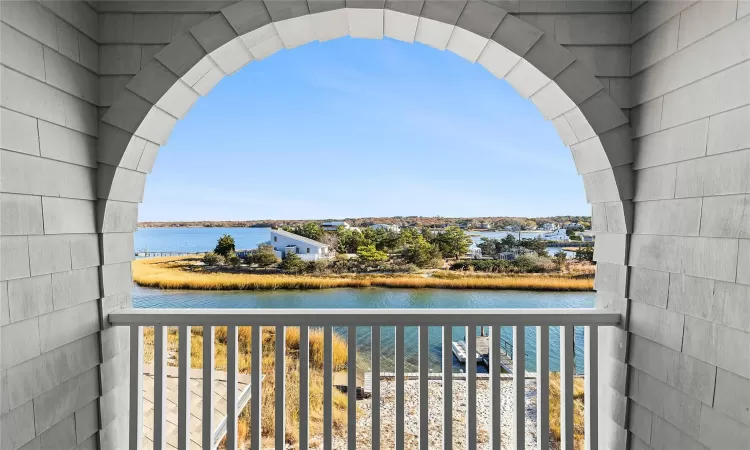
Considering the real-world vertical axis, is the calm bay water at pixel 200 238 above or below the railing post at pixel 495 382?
above

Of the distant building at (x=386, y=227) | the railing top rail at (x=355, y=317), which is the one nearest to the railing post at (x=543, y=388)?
the railing top rail at (x=355, y=317)

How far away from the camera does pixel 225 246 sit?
2.58 metres

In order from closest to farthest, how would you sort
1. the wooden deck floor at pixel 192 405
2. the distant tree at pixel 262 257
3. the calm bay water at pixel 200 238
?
the wooden deck floor at pixel 192 405 < the distant tree at pixel 262 257 < the calm bay water at pixel 200 238

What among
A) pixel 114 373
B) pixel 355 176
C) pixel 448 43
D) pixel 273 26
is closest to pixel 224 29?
pixel 273 26

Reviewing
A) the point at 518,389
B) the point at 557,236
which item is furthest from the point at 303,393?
the point at 557,236

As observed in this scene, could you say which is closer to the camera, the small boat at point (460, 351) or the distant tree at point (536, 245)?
the small boat at point (460, 351)

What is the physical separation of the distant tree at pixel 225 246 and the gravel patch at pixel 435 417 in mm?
1354

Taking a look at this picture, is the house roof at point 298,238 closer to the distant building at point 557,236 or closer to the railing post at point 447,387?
the railing post at point 447,387

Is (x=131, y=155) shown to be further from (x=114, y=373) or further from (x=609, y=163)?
(x=609, y=163)

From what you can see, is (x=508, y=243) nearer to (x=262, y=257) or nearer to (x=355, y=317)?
(x=355, y=317)

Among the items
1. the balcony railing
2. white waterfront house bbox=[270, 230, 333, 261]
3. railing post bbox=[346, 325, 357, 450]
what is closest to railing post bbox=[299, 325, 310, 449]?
→ the balcony railing

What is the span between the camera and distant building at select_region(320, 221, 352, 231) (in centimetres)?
284

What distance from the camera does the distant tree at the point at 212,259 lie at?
2512mm

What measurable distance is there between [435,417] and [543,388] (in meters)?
0.95
